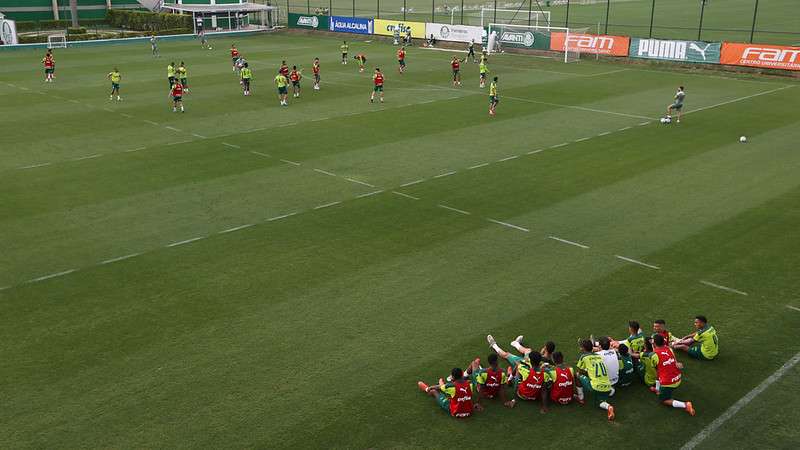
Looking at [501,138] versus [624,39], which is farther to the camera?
[624,39]

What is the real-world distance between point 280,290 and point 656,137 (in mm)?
19770

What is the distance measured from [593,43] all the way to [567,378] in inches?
1789

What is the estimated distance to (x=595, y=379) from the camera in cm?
1187

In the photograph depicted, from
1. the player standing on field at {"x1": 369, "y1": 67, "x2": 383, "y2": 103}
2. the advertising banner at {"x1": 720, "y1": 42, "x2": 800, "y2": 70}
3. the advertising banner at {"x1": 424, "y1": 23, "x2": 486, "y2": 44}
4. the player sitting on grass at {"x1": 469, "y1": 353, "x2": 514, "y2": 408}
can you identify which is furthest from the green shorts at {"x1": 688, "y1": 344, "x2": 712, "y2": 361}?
the advertising banner at {"x1": 424, "y1": 23, "x2": 486, "y2": 44}

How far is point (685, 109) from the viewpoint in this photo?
35062 millimetres

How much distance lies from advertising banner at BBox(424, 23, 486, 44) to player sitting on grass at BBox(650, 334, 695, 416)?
49.7m

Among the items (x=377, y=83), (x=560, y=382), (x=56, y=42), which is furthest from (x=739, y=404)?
(x=56, y=42)

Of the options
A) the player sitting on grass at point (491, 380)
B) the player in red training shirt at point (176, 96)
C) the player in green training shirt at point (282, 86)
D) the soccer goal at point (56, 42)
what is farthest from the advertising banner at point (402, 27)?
the player sitting on grass at point (491, 380)

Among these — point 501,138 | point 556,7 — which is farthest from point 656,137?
point 556,7

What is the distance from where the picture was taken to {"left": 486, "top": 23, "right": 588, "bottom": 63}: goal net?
53281 mm

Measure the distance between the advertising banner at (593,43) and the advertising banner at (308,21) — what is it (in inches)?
952

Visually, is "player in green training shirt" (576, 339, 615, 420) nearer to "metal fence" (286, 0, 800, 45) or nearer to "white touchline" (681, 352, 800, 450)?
"white touchline" (681, 352, 800, 450)

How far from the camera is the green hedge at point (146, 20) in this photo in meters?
73.1

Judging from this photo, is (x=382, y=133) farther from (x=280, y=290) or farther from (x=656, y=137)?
(x=280, y=290)
